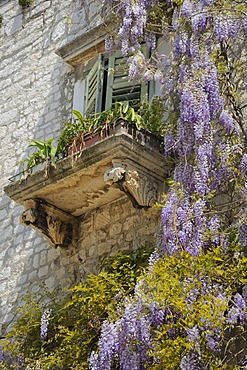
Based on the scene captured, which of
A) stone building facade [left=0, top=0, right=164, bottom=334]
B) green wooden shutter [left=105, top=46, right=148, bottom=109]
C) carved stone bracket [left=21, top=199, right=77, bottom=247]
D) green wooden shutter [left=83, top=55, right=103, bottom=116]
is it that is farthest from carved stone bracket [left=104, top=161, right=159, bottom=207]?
green wooden shutter [left=83, top=55, right=103, bottom=116]

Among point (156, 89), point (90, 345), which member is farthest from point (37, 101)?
point (90, 345)

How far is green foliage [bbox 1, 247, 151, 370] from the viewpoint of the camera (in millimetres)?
7621

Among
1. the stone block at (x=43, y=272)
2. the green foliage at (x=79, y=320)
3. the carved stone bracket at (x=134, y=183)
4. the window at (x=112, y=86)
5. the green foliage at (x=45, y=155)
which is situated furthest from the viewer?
the stone block at (x=43, y=272)

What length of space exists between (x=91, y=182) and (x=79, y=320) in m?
1.29

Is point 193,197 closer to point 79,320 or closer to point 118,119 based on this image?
point 118,119

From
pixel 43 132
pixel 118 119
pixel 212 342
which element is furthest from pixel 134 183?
pixel 43 132

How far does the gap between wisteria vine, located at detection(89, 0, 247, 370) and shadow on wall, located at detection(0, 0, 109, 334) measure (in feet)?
4.81

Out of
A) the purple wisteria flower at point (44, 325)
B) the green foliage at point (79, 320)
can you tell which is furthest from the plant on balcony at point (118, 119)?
the purple wisteria flower at point (44, 325)

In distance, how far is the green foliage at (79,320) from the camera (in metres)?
7.62

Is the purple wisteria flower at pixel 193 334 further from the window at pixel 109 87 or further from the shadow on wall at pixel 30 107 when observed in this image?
the window at pixel 109 87

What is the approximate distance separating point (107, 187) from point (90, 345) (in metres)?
1.52

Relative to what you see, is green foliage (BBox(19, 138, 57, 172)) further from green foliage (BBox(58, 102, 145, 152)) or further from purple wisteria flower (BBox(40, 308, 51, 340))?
purple wisteria flower (BBox(40, 308, 51, 340))

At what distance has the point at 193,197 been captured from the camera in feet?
24.1

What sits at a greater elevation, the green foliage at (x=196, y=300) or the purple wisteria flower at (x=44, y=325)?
the purple wisteria flower at (x=44, y=325)
